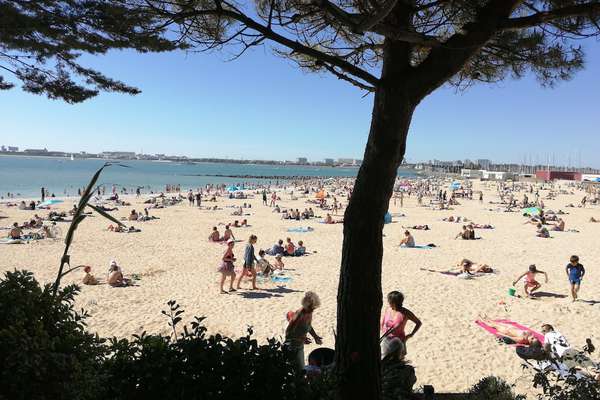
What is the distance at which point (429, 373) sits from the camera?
5641mm

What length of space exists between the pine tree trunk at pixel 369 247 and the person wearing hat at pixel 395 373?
16.7 inches

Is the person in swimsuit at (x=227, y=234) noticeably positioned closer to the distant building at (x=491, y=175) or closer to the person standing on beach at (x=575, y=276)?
the person standing on beach at (x=575, y=276)

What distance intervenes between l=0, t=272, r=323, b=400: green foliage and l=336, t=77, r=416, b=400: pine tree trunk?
0.76 metres

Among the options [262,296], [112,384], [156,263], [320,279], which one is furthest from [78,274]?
[112,384]

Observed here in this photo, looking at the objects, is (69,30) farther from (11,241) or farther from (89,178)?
(89,178)

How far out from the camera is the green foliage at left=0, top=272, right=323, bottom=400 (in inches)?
67.8

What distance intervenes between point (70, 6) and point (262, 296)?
21.9ft

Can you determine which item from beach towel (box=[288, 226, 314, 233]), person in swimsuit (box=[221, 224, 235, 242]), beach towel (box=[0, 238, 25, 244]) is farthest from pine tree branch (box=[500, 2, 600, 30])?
beach towel (box=[0, 238, 25, 244])

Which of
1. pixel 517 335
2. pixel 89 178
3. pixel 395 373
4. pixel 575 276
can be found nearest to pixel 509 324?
pixel 517 335

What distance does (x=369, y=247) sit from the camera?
9.34ft

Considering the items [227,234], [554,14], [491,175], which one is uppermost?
[491,175]

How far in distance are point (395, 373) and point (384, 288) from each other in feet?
20.0

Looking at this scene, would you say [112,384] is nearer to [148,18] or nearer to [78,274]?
[148,18]

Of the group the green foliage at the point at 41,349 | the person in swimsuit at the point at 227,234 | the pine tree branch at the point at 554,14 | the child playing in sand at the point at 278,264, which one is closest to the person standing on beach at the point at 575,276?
the child playing in sand at the point at 278,264
